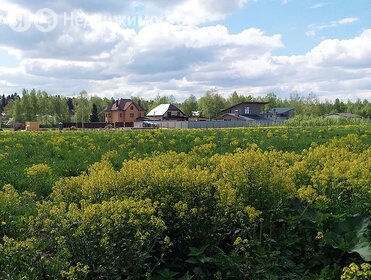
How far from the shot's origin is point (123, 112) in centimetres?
10694

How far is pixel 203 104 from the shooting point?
121062 millimetres

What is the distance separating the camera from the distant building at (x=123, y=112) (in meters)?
107

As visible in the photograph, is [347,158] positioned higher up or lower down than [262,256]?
higher up

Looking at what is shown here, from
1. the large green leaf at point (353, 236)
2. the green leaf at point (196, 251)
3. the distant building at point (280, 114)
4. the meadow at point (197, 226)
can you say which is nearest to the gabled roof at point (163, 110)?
→ the distant building at point (280, 114)

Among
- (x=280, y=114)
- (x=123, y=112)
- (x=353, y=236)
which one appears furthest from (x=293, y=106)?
(x=353, y=236)

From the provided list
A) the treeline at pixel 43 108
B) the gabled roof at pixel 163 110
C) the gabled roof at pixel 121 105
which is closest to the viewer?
the treeline at pixel 43 108

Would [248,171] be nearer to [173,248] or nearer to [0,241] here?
[173,248]

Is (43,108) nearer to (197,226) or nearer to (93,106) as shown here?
(93,106)

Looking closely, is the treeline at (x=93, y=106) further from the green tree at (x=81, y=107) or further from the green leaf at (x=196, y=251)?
the green leaf at (x=196, y=251)

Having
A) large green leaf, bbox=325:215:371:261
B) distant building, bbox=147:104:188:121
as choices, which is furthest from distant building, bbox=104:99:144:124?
large green leaf, bbox=325:215:371:261

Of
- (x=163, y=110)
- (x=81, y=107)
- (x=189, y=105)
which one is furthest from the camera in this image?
(x=189, y=105)

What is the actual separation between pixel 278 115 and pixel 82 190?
364 feet

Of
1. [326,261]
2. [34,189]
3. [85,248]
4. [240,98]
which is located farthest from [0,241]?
[240,98]

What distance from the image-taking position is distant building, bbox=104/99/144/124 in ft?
351
